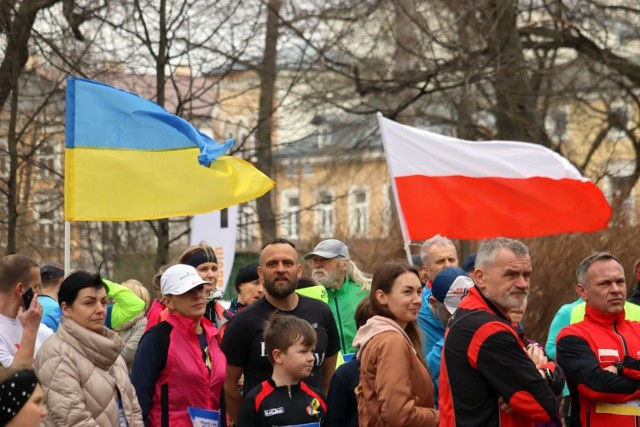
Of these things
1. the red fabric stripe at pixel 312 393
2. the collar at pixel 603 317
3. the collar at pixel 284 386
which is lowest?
the red fabric stripe at pixel 312 393

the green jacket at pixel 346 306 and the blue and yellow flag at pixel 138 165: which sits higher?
the blue and yellow flag at pixel 138 165

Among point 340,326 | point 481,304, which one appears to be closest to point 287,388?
point 481,304

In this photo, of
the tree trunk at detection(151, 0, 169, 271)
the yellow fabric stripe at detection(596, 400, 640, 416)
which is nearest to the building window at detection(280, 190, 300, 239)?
the tree trunk at detection(151, 0, 169, 271)

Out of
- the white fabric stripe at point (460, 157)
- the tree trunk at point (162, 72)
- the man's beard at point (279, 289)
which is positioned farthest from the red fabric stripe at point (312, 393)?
the tree trunk at point (162, 72)

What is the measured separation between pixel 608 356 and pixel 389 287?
1304 millimetres

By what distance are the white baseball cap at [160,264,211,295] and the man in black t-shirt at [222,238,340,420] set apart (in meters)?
0.44

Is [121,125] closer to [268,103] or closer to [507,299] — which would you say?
[507,299]

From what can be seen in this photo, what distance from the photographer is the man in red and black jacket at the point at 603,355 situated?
6.53m

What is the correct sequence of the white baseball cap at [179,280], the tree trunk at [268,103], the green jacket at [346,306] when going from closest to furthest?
the white baseball cap at [179,280] → the green jacket at [346,306] → the tree trunk at [268,103]

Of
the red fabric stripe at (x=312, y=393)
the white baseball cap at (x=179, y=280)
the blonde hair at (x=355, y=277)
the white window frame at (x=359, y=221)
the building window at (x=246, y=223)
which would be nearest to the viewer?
the red fabric stripe at (x=312, y=393)

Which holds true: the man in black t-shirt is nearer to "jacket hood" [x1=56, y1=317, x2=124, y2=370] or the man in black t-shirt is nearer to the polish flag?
"jacket hood" [x1=56, y1=317, x2=124, y2=370]

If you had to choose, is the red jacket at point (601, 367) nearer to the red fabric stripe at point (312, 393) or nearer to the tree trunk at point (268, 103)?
the red fabric stripe at point (312, 393)

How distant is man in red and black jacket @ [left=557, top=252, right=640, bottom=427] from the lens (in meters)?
6.53

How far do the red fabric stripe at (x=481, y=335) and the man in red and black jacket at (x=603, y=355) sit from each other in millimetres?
1181
